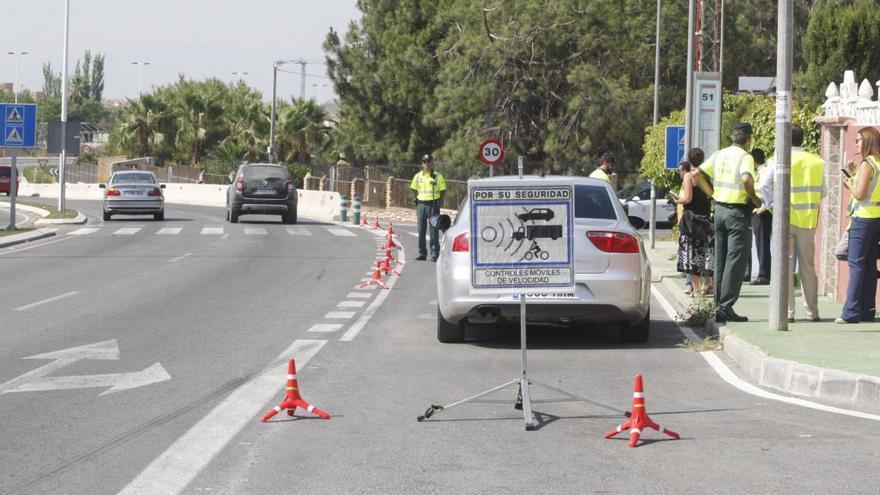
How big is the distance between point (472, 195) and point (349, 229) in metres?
30.2

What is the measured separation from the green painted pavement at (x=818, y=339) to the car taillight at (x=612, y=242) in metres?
1.25

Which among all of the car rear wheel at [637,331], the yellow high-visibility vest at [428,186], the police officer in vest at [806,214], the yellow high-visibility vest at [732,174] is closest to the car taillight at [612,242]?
the car rear wheel at [637,331]

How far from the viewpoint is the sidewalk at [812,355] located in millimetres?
9773

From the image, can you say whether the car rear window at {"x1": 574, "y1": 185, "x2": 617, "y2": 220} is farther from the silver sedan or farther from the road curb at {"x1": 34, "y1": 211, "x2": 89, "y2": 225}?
the road curb at {"x1": 34, "y1": 211, "x2": 89, "y2": 225}

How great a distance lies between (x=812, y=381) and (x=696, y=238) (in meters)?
7.51

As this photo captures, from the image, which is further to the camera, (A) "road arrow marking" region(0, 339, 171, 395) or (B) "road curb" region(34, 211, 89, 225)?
(B) "road curb" region(34, 211, 89, 225)

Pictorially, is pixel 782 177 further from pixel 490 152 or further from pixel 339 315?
pixel 490 152

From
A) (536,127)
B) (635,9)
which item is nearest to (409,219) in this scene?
(536,127)

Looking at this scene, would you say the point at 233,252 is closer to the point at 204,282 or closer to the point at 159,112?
the point at 204,282

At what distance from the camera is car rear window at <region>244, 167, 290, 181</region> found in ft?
132

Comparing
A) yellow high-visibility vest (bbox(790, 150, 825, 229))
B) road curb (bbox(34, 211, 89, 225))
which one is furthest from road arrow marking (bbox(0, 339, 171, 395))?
road curb (bbox(34, 211, 89, 225))

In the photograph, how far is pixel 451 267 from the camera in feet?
43.0

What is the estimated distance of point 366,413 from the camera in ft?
30.3

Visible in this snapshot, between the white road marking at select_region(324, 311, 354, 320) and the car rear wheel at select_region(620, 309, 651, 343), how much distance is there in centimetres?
360
